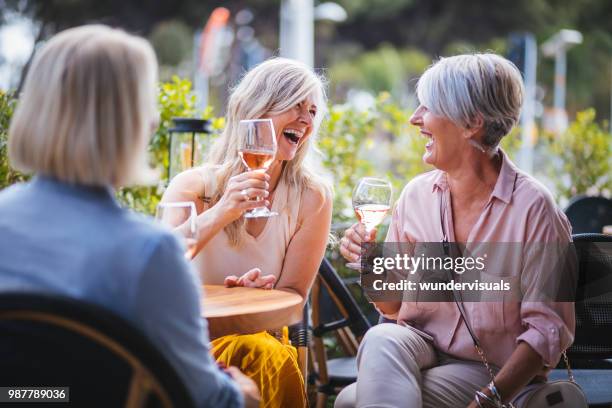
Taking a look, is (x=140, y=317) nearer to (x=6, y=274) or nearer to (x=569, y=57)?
(x=6, y=274)

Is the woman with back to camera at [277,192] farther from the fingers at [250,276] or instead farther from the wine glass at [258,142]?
the wine glass at [258,142]

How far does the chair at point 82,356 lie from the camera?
3.76 ft

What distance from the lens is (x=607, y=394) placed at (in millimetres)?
2486

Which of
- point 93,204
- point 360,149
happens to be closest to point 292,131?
point 93,204

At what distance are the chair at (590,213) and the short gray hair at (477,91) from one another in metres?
2.81

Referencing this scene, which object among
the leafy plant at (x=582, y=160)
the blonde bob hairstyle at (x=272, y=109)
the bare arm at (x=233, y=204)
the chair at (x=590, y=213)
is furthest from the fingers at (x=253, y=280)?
the leafy plant at (x=582, y=160)

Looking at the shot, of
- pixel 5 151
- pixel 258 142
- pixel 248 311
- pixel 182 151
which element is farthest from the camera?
pixel 182 151

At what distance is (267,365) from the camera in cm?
243

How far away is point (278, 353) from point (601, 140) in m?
5.72

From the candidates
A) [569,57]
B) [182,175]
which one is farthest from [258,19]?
[182,175]

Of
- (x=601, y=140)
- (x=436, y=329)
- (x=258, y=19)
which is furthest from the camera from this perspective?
(x=258, y=19)

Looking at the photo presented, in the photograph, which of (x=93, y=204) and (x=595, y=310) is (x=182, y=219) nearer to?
(x=93, y=204)

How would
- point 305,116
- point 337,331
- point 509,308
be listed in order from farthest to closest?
point 337,331 → point 305,116 → point 509,308

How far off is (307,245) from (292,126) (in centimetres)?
42
